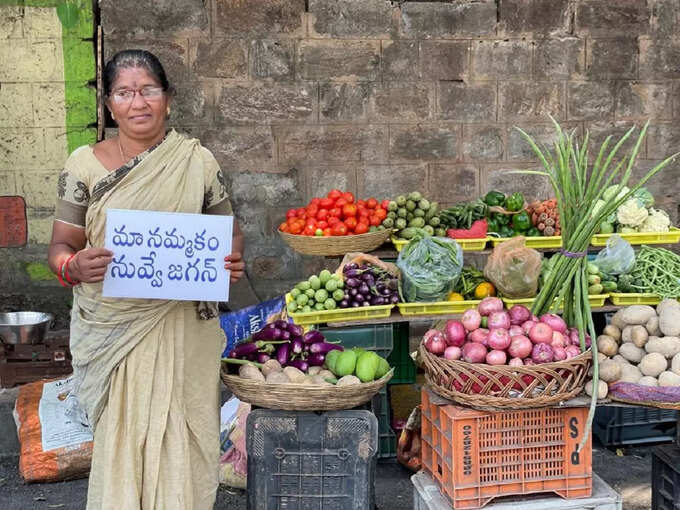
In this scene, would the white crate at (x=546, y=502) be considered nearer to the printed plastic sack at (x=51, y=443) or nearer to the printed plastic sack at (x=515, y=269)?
the printed plastic sack at (x=515, y=269)

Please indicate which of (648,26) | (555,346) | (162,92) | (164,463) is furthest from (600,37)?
(164,463)

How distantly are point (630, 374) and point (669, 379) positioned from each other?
162 millimetres

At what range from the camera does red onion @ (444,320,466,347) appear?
348 cm

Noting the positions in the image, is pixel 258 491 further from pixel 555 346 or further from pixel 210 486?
pixel 555 346

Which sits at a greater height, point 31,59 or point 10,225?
point 31,59

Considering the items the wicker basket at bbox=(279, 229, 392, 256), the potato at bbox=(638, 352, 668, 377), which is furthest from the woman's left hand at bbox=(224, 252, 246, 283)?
the wicker basket at bbox=(279, 229, 392, 256)

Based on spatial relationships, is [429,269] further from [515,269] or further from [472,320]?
[472,320]

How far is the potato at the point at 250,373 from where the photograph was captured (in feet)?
11.5

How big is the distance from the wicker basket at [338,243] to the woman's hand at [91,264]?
7.76 feet

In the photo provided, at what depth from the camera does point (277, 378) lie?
3.51 m

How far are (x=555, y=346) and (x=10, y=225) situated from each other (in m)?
4.54

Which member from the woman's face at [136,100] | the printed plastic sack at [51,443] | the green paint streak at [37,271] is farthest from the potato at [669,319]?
the green paint streak at [37,271]

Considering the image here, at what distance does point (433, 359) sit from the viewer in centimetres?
343

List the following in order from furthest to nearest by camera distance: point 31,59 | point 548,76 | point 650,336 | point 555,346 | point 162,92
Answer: point 548,76 → point 31,59 → point 650,336 → point 555,346 → point 162,92
